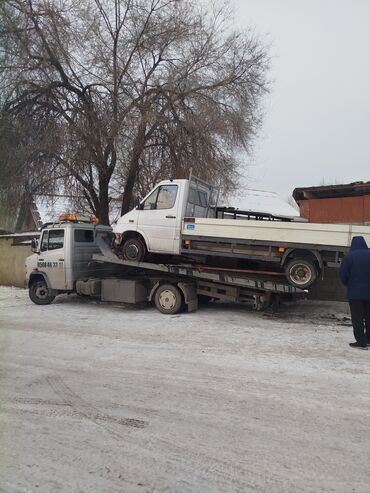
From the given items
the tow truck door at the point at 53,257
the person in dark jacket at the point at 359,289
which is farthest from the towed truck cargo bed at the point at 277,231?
the tow truck door at the point at 53,257

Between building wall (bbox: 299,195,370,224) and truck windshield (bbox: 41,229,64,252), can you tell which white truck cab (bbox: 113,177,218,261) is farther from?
building wall (bbox: 299,195,370,224)

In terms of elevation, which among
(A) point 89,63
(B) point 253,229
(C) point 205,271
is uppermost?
(A) point 89,63

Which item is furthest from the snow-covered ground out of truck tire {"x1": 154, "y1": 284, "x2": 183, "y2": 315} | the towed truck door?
the towed truck door

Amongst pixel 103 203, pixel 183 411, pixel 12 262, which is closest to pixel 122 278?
pixel 103 203

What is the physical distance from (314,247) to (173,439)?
6324mm

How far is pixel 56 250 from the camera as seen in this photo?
40.7ft

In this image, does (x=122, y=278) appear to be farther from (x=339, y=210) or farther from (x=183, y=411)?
(x=339, y=210)

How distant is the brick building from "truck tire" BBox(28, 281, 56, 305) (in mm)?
8939

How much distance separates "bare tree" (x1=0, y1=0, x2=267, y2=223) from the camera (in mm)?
15336

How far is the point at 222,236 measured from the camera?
10.4m

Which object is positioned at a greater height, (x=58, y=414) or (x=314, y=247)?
(x=314, y=247)

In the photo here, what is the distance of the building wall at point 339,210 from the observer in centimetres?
1509

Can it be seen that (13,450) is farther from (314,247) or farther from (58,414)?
(314,247)

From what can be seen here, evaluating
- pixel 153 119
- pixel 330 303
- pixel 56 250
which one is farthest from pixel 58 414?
pixel 153 119
